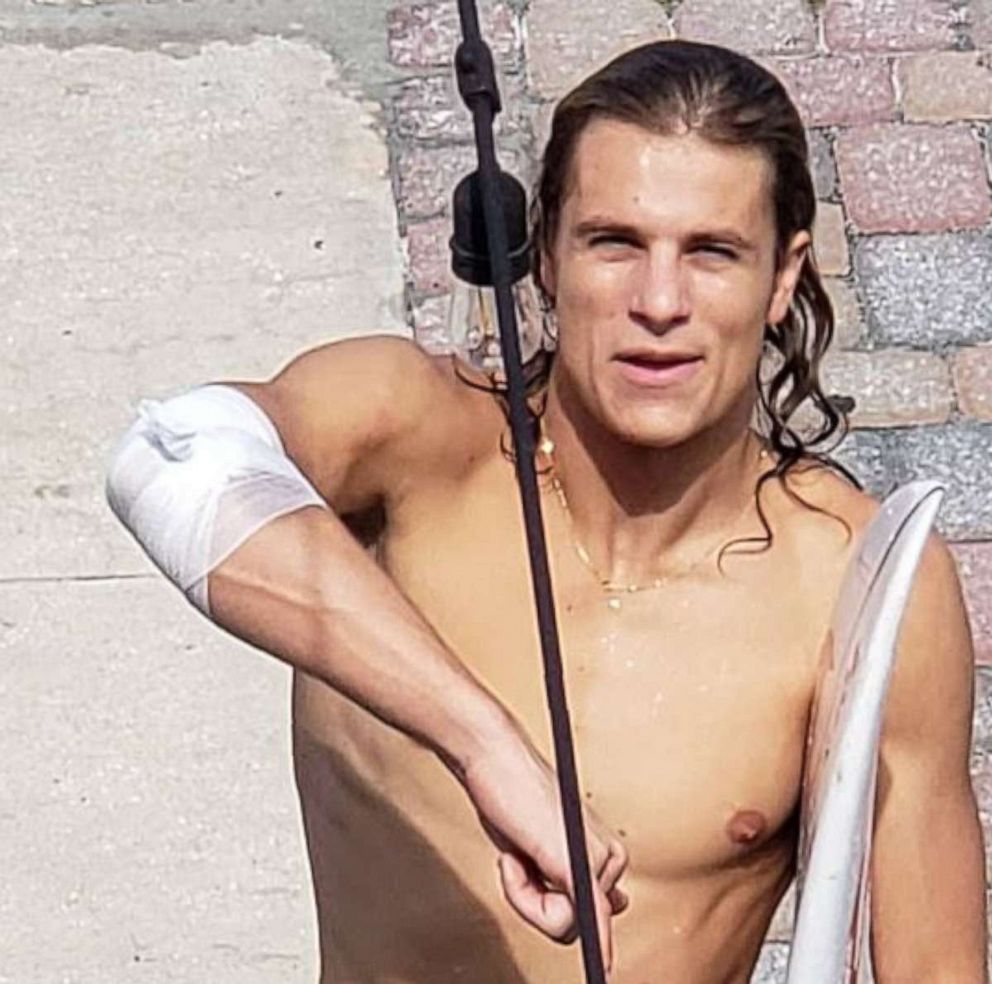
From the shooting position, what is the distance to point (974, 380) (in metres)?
4.30

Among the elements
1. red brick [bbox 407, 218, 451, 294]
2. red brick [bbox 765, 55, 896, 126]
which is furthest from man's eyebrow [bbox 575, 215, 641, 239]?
red brick [bbox 765, 55, 896, 126]

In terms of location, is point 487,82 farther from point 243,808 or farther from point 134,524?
point 243,808

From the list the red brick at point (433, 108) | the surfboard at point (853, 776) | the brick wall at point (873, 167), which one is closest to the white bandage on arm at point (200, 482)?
the surfboard at point (853, 776)

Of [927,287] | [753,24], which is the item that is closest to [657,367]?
[927,287]

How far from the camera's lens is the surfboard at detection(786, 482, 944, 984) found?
2.13 m

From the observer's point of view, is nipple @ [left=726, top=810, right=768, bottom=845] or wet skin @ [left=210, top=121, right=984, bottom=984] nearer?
wet skin @ [left=210, top=121, right=984, bottom=984]

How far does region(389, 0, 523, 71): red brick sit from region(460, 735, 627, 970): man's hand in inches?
112

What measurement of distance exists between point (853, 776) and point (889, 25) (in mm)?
2878

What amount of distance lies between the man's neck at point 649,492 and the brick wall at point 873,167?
1509 mm

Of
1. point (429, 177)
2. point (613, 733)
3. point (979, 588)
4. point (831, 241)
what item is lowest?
point (979, 588)

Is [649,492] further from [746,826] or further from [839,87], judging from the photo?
[839,87]

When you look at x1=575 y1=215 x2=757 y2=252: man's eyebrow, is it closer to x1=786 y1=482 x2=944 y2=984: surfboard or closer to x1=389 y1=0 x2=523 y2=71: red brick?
x1=786 y1=482 x2=944 y2=984: surfboard

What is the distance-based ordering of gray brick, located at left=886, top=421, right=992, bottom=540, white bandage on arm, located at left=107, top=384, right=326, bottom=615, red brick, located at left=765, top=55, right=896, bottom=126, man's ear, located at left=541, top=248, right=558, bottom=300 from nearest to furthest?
1. white bandage on arm, located at left=107, top=384, right=326, bottom=615
2. man's ear, located at left=541, top=248, right=558, bottom=300
3. gray brick, located at left=886, top=421, right=992, bottom=540
4. red brick, located at left=765, top=55, right=896, bottom=126

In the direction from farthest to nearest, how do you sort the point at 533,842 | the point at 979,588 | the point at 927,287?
the point at 927,287 → the point at 979,588 → the point at 533,842
